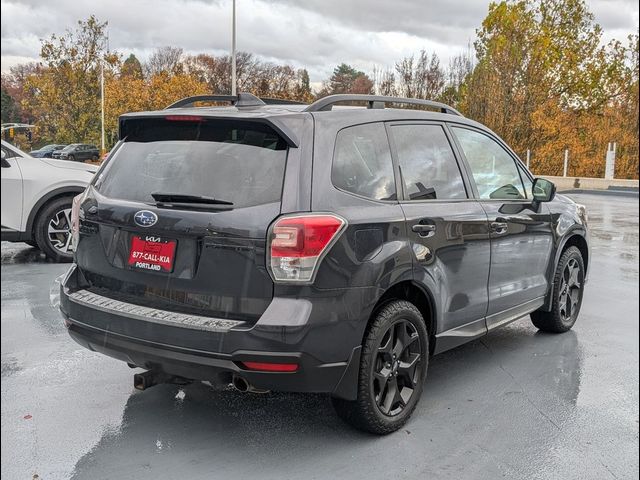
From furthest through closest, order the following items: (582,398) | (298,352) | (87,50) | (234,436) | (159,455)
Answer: (87,50) < (582,398) < (234,436) < (159,455) < (298,352)

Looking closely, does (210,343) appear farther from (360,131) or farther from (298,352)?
(360,131)

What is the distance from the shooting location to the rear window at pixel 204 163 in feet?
10.3

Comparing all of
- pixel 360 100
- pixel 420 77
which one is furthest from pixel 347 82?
pixel 360 100

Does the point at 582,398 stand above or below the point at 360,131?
below

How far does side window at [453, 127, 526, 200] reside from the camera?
438 centimetres

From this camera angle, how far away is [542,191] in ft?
15.9

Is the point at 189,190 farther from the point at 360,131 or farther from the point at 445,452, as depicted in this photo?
the point at 445,452

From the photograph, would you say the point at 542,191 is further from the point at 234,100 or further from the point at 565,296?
the point at 234,100

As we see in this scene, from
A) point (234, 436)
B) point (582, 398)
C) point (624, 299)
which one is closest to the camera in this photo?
point (234, 436)

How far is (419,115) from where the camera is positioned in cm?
410

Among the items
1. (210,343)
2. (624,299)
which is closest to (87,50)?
(624,299)

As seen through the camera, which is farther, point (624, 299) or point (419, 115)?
point (624, 299)

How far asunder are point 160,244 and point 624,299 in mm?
5511

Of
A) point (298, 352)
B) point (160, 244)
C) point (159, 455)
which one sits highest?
point (160, 244)
